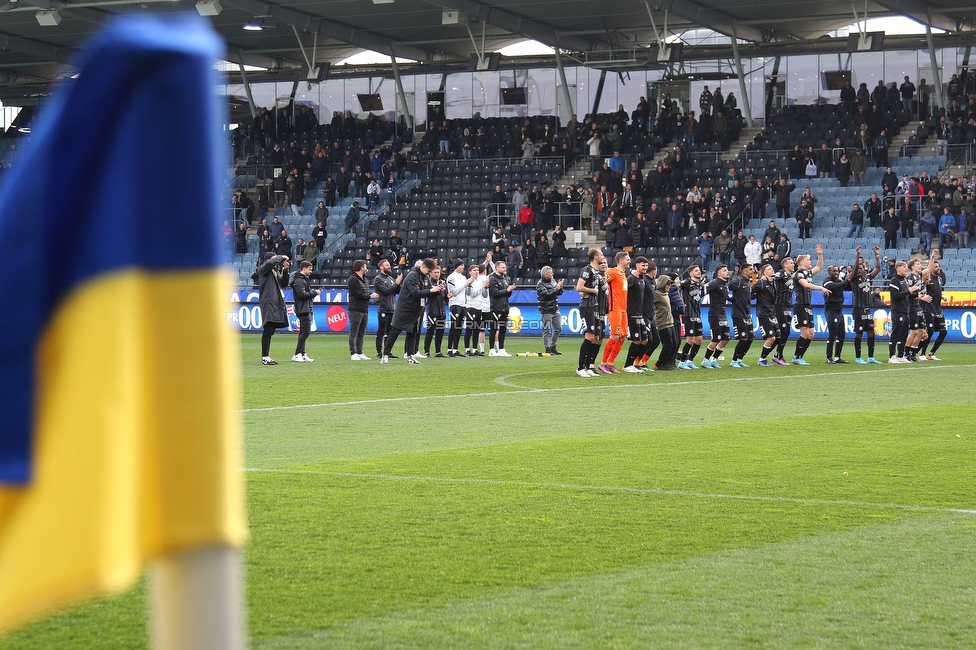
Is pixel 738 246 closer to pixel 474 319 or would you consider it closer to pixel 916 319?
pixel 474 319

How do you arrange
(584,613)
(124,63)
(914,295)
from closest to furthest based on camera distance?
1. (124,63)
2. (584,613)
3. (914,295)

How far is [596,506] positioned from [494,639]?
3.33m

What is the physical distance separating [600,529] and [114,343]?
6371mm

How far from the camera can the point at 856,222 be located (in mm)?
39188

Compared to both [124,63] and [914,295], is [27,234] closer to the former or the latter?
[124,63]

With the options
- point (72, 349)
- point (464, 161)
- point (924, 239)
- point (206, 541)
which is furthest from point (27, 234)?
point (464, 161)

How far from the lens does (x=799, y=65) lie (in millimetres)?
47875

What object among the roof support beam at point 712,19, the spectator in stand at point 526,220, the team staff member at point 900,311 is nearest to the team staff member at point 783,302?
the team staff member at point 900,311

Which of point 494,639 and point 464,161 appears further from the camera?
point 464,161

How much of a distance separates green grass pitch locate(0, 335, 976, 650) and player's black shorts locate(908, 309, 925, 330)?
10.3 meters

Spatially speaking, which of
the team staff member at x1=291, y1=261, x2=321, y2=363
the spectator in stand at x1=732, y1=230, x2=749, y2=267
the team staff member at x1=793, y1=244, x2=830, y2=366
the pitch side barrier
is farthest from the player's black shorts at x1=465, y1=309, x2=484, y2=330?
the spectator in stand at x1=732, y1=230, x2=749, y2=267

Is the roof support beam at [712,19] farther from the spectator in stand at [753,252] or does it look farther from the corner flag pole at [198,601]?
the corner flag pole at [198,601]

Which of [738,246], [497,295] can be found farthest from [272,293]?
[738,246]

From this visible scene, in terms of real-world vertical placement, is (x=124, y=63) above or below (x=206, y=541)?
above
